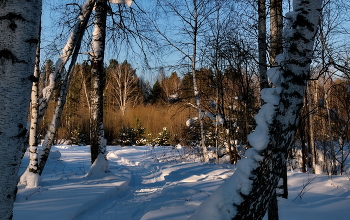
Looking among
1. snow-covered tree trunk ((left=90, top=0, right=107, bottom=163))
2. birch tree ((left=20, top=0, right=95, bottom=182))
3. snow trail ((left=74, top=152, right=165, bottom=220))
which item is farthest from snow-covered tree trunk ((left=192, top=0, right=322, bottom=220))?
snow-covered tree trunk ((left=90, top=0, right=107, bottom=163))

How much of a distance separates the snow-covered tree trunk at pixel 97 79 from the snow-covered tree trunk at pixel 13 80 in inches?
182

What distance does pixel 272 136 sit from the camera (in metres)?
1.58

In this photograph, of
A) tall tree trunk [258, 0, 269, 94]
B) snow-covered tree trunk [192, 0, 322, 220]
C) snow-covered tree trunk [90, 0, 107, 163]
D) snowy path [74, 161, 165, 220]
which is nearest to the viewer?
snow-covered tree trunk [192, 0, 322, 220]

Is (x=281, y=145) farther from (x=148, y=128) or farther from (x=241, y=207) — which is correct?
(x=148, y=128)

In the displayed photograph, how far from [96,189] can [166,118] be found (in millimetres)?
18587

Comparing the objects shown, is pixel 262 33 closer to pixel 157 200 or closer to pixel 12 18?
pixel 12 18

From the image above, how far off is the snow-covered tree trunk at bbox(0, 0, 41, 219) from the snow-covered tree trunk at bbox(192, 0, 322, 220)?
1.15 meters

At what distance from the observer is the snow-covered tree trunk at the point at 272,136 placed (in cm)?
153

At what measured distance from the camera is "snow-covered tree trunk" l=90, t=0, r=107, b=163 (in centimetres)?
587

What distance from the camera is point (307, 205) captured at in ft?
12.2

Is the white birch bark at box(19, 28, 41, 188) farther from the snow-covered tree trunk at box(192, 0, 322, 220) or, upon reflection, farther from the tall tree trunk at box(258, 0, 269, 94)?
the snow-covered tree trunk at box(192, 0, 322, 220)

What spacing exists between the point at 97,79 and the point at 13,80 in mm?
4770

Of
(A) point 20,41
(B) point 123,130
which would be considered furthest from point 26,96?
(B) point 123,130

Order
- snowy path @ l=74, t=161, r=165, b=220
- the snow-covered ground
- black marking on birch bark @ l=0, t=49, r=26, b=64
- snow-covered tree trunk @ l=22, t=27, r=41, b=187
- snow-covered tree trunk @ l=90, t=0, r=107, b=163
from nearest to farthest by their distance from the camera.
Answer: black marking on birch bark @ l=0, t=49, r=26, b=64
the snow-covered ground
snowy path @ l=74, t=161, r=165, b=220
snow-covered tree trunk @ l=22, t=27, r=41, b=187
snow-covered tree trunk @ l=90, t=0, r=107, b=163
